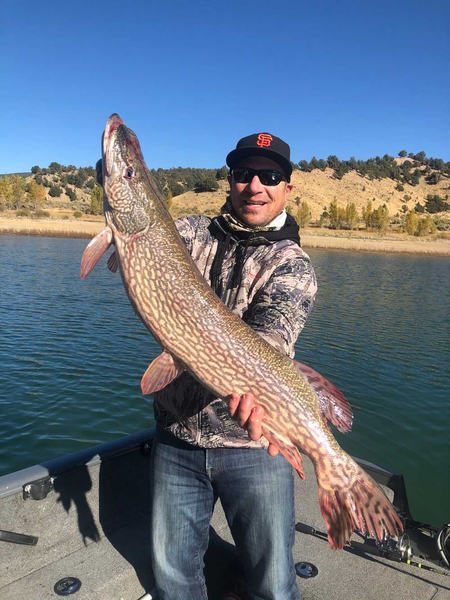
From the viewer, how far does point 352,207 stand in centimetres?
7569

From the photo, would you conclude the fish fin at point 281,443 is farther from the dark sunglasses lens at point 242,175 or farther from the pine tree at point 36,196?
the pine tree at point 36,196

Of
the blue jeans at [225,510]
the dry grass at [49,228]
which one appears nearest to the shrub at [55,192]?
the dry grass at [49,228]

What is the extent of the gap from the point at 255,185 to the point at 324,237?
6191 cm

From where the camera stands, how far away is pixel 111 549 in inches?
143

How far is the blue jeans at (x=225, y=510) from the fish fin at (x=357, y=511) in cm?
27

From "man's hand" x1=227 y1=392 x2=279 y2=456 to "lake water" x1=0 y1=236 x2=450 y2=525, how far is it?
5.42m

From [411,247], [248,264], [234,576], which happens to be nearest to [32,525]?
[234,576]

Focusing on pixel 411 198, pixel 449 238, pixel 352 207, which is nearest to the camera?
pixel 449 238

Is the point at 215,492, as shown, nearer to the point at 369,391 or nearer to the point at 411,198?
the point at 369,391

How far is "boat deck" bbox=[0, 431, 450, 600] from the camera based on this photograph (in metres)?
3.29

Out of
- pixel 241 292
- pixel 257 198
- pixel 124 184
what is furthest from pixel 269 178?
pixel 124 184

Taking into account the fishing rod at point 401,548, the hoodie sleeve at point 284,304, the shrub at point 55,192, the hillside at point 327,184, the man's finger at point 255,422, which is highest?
the hillside at point 327,184

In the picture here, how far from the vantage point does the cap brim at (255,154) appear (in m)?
2.87

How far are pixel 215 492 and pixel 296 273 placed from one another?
4.69ft
